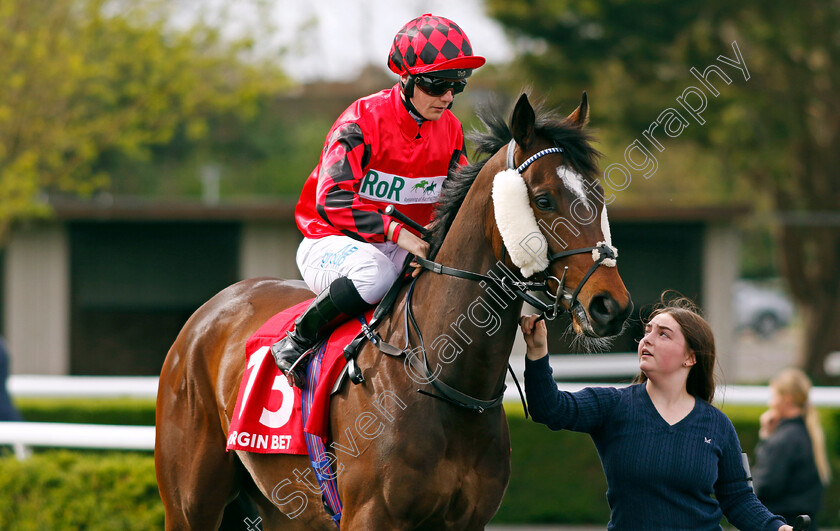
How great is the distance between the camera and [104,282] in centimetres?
1327

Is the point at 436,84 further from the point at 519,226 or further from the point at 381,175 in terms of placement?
the point at 519,226

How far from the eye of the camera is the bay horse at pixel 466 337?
8.78 ft

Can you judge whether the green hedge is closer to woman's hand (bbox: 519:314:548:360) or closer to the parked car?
woman's hand (bbox: 519:314:548:360)

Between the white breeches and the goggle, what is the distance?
0.57 meters

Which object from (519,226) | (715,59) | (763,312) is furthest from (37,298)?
(763,312)

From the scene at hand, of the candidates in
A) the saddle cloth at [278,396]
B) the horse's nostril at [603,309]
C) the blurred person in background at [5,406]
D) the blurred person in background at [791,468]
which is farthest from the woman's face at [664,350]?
the blurred person in background at [5,406]

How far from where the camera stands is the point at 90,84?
12758mm

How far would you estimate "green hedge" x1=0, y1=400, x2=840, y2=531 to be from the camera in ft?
17.8

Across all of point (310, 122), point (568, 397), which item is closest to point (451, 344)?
point (568, 397)

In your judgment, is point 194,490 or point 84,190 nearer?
point 194,490

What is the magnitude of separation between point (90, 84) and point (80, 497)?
8.62 metres

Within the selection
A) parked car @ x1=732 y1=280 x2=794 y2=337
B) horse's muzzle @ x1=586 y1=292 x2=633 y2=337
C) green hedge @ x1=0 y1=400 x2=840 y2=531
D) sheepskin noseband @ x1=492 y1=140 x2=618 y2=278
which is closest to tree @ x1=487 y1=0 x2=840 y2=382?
green hedge @ x1=0 y1=400 x2=840 y2=531

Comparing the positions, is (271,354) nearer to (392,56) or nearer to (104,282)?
(392,56)

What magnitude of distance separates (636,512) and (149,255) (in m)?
11.5
